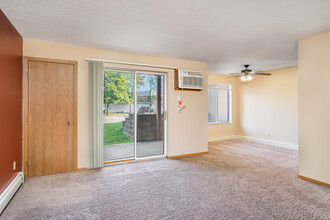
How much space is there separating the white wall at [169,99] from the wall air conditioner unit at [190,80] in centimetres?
19

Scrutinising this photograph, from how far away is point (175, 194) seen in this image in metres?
2.69

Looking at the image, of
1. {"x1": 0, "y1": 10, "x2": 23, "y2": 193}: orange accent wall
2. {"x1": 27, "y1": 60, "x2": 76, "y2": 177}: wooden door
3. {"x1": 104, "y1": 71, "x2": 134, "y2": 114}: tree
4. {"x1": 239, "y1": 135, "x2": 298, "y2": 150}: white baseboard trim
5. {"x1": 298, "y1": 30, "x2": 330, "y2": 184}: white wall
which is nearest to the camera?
{"x1": 0, "y1": 10, "x2": 23, "y2": 193}: orange accent wall

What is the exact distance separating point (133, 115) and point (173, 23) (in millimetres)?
2299

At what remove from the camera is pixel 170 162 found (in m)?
4.21

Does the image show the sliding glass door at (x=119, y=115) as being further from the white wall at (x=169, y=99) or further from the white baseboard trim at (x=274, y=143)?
the white baseboard trim at (x=274, y=143)

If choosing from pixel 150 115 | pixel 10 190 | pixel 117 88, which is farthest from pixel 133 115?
pixel 10 190

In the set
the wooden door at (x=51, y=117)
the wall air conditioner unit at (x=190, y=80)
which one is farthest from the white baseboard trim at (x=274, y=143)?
the wooden door at (x=51, y=117)

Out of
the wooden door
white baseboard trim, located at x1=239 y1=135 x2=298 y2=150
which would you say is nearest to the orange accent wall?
the wooden door

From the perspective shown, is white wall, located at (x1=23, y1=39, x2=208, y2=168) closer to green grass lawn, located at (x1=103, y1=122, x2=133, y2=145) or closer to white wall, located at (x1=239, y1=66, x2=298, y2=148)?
green grass lawn, located at (x1=103, y1=122, x2=133, y2=145)

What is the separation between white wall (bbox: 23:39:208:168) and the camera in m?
3.46

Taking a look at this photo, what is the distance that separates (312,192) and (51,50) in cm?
492

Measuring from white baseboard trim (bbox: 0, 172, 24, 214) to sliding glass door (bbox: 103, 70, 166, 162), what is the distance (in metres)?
1.52

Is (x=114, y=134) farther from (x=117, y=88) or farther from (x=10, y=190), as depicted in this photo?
(x=10, y=190)

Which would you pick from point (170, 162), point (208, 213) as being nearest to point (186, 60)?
point (170, 162)
